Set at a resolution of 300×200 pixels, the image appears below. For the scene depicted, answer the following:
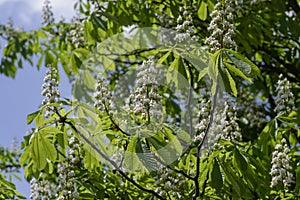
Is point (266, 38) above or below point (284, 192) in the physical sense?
above

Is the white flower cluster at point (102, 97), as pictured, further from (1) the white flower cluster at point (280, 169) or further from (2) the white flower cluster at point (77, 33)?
(2) the white flower cluster at point (77, 33)

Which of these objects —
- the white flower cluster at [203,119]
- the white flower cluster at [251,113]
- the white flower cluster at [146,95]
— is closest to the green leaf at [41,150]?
the white flower cluster at [146,95]

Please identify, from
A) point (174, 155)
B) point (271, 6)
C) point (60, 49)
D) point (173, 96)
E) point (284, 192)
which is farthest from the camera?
point (60, 49)

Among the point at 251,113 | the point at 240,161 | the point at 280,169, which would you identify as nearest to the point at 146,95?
the point at 240,161

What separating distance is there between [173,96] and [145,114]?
7.64 ft

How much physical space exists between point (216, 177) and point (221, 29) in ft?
2.14

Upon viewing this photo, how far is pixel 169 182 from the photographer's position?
2.58 m

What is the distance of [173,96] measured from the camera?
4.66 m

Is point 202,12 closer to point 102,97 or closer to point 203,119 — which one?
point 203,119

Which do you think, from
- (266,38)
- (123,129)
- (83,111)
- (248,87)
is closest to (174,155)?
(123,129)

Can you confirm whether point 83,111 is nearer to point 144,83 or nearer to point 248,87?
point 144,83

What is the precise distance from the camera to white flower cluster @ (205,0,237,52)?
2.32 m

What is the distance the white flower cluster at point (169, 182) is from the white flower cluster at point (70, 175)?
413mm

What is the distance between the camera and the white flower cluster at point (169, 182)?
8.36 ft
